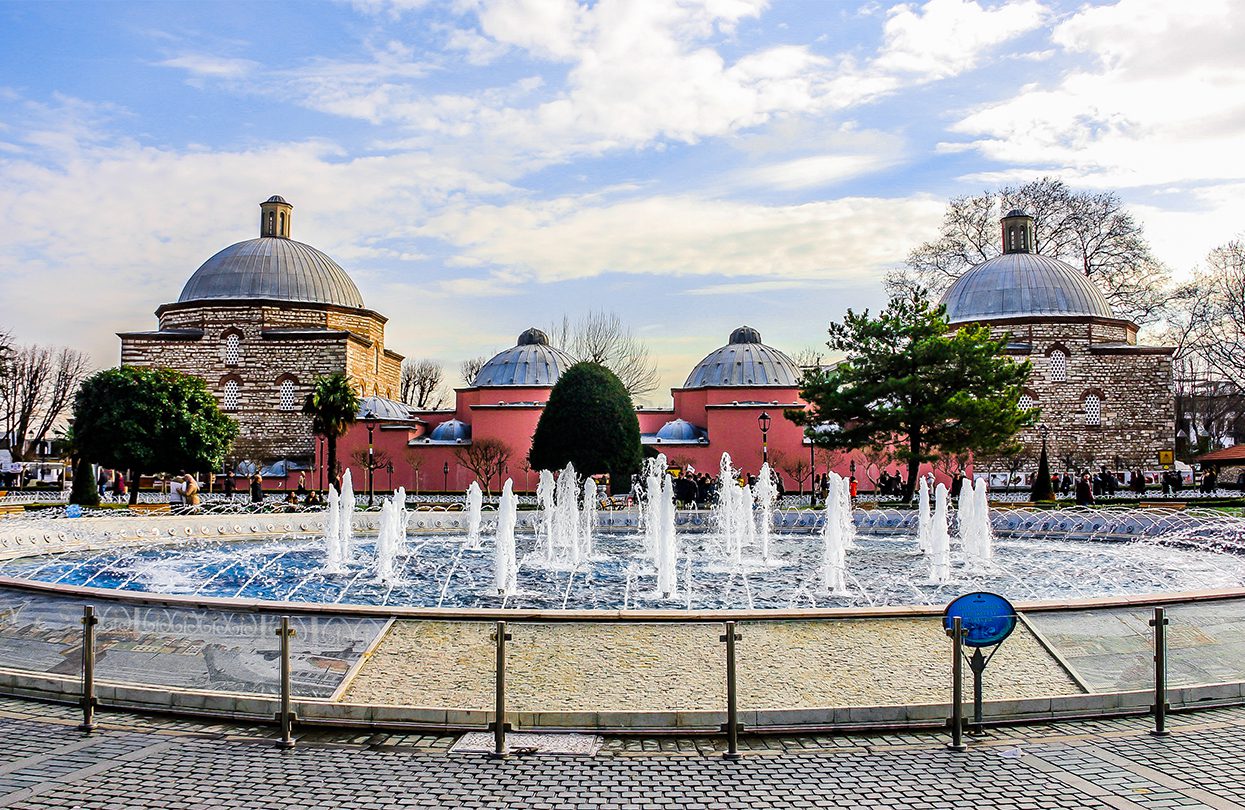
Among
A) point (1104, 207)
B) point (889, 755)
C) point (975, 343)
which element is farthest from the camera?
point (1104, 207)

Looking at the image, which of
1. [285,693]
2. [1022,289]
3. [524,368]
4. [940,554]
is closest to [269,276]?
[524,368]

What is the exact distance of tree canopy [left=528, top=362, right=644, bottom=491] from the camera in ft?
84.7

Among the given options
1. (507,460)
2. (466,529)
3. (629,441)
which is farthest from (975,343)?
(507,460)

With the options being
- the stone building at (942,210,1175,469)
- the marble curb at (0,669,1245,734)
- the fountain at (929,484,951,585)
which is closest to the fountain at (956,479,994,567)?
the fountain at (929,484,951,585)

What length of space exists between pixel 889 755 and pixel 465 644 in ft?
7.67

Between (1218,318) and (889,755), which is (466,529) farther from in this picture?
(1218,318)

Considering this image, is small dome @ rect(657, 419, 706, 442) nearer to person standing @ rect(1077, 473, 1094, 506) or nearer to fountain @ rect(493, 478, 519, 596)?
person standing @ rect(1077, 473, 1094, 506)

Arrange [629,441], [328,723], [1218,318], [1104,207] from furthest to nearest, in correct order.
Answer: [1104,207] < [1218,318] < [629,441] < [328,723]

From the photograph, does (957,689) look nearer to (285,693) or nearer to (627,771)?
(627,771)

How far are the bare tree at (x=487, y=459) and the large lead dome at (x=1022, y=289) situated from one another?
16348mm

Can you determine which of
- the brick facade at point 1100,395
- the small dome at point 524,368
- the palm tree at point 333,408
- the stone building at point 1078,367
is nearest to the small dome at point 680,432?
the small dome at point 524,368

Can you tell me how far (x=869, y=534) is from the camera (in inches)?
720

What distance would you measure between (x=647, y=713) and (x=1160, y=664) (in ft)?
9.43

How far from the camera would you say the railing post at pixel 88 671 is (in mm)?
5121
